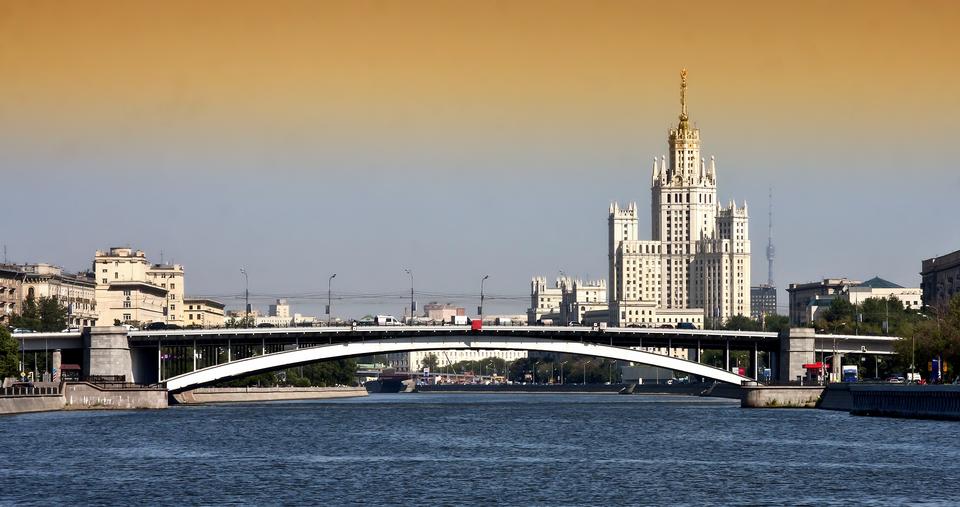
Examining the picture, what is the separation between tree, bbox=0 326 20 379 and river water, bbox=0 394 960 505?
36.2ft

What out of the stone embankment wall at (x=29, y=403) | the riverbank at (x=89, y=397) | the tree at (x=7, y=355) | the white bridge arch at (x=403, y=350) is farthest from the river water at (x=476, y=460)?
the white bridge arch at (x=403, y=350)

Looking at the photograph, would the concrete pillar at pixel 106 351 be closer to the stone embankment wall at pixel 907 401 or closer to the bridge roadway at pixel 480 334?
the bridge roadway at pixel 480 334

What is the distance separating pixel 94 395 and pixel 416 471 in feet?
228

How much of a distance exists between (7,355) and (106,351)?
46.0ft

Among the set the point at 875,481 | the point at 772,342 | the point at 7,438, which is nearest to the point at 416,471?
the point at 875,481

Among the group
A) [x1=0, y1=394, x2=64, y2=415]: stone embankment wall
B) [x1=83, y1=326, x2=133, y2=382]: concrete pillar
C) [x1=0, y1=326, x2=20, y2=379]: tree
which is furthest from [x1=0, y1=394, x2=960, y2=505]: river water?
[x1=83, y1=326, x2=133, y2=382]: concrete pillar

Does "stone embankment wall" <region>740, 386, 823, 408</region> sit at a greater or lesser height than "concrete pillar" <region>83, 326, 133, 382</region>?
lesser

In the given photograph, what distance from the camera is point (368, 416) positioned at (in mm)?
141875

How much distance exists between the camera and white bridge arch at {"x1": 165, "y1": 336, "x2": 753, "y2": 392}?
517 feet

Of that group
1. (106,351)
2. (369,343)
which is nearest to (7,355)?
(106,351)

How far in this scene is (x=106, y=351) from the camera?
6186 inches

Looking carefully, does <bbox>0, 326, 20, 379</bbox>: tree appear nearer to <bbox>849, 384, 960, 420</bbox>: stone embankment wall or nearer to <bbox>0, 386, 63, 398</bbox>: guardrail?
<bbox>0, 386, 63, 398</bbox>: guardrail

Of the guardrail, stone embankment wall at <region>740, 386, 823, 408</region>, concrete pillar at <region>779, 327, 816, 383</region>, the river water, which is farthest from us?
concrete pillar at <region>779, 327, 816, 383</region>

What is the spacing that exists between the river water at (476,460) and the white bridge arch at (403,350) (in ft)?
74.6
